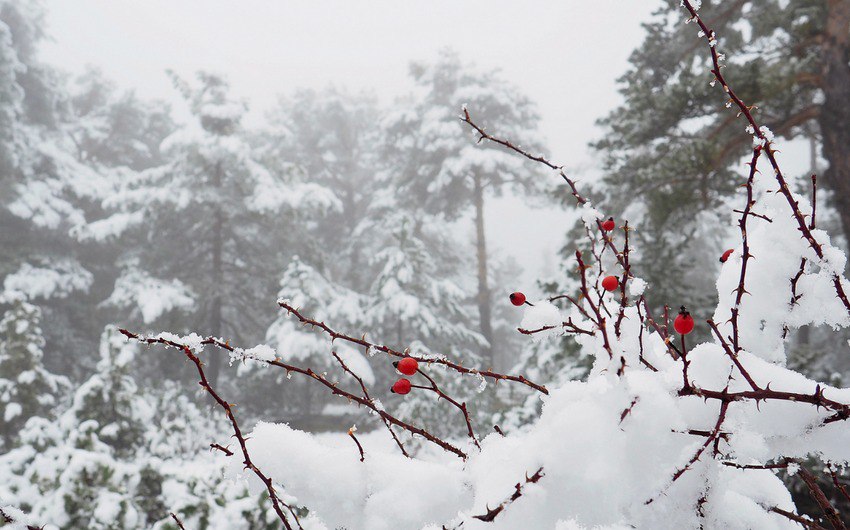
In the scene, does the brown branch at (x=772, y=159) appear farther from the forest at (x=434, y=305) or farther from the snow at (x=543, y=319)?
the snow at (x=543, y=319)

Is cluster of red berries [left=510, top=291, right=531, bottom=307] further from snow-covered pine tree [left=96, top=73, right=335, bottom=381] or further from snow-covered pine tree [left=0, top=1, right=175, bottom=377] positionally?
snow-covered pine tree [left=0, top=1, right=175, bottom=377]

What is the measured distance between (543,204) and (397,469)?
61.9 feet

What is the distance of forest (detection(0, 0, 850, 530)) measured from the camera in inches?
37.0

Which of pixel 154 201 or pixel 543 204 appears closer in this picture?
pixel 154 201

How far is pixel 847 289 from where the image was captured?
1074 millimetres

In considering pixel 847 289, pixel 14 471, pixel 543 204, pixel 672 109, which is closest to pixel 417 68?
pixel 543 204

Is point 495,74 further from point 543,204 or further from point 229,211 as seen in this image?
point 229,211

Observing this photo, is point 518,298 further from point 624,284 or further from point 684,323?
point 684,323

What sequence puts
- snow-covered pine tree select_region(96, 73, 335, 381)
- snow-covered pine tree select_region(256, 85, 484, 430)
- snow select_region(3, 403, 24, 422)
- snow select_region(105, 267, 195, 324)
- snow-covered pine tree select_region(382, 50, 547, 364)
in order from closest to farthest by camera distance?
snow select_region(3, 403, 24, 422) → snow select_region(105, 267, 195, 324) → snow-covered pine tree select_region(96, 73, 335, 381) → snow-covered pine tree select_region(256, 85, 484, 430) → snow-covered pine tree select_region(382, 50, 547, 364)

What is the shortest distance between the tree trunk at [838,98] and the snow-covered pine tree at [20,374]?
12463 millimetres

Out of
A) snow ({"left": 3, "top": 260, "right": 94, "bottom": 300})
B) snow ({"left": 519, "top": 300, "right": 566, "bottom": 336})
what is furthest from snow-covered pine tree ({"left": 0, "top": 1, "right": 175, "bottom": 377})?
snow ({"left": 519, "top": 300, "right": 566, "bottom": 336})

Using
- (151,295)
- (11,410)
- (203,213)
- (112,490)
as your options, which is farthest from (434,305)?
(112,490)

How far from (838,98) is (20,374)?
12931 millimetres

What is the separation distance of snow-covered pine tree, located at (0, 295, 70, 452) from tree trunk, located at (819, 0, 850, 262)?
40.9 ft
